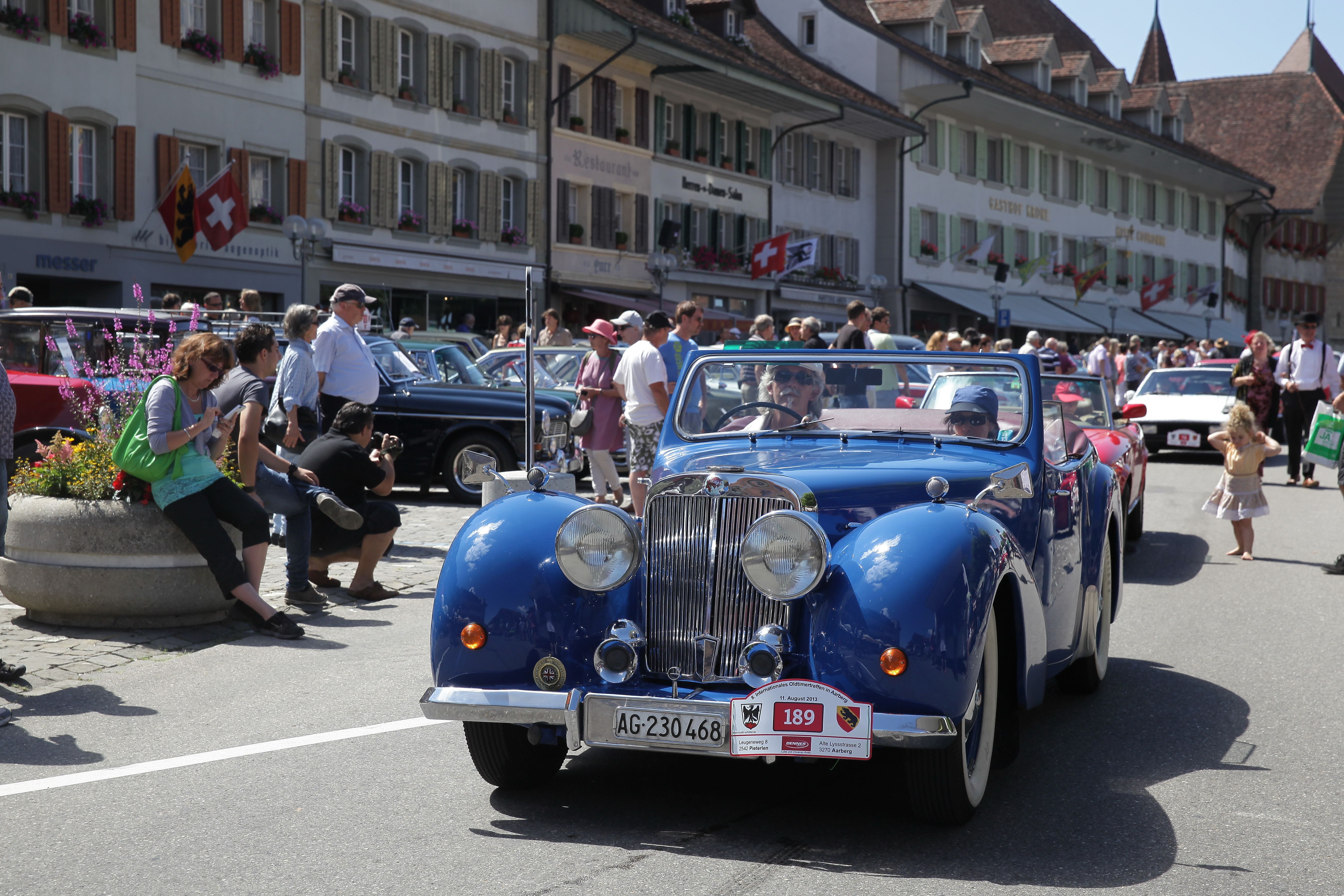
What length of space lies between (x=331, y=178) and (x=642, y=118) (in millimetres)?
10387

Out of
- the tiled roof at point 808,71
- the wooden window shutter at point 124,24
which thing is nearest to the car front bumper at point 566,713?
the wooden window shutter at point 124,24

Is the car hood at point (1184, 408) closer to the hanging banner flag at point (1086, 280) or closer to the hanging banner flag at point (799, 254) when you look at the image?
the hanging banner flag at point (799, 254)

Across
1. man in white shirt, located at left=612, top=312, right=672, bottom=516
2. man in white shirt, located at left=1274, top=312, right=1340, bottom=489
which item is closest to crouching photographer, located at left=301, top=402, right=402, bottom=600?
man in white shirt, located at left=612, top=312, right=672, bottom=516

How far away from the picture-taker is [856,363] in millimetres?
6770

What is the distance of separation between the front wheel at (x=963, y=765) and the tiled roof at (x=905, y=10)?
47.5 metres

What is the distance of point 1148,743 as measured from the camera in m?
6.36

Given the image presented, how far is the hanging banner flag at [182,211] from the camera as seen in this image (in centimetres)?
2577

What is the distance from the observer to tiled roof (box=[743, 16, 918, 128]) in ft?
146

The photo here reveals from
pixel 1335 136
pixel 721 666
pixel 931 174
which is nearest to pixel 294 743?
pixel 721 666

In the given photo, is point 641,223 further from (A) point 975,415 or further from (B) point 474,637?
(B) point 474,637

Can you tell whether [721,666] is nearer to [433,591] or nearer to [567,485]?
[567,485]

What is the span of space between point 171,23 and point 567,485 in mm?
22592

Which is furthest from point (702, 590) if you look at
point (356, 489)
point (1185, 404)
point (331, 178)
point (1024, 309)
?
point (1024, 309)

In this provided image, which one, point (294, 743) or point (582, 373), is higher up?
point (582, 373)
